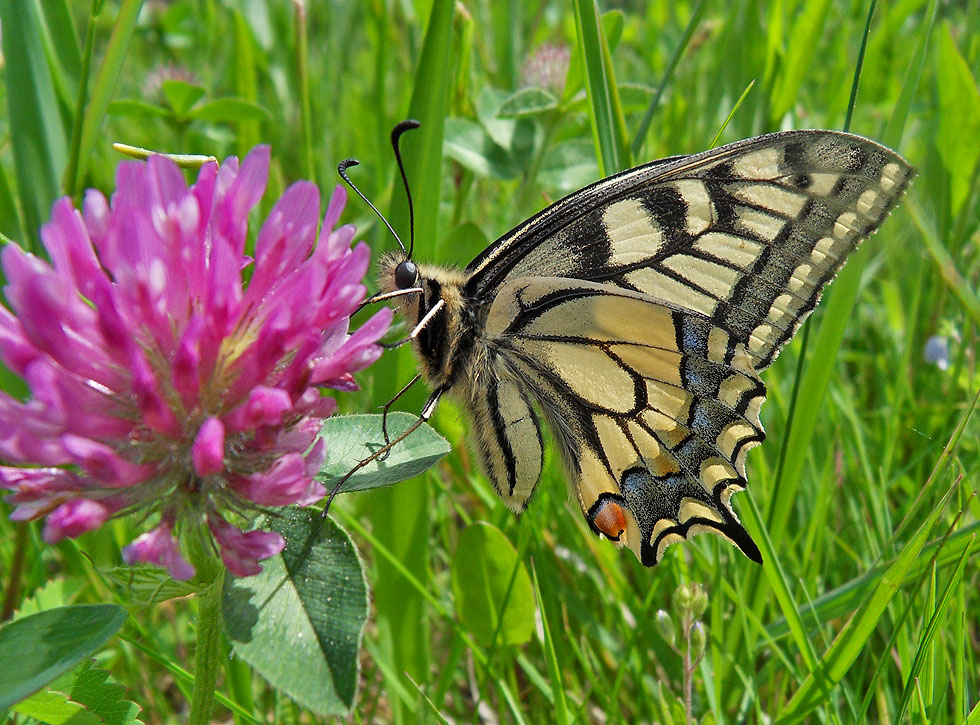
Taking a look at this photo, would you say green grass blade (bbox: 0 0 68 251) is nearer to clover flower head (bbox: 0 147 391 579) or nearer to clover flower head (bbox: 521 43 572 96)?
clover flower head (bbox: 0 147 391 579)

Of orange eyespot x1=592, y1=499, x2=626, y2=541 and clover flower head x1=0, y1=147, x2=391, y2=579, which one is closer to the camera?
clover flower head x1=0, y1=147, x2=391, y2=579

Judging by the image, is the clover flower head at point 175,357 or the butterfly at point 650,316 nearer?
the clover flower head at point 175,357

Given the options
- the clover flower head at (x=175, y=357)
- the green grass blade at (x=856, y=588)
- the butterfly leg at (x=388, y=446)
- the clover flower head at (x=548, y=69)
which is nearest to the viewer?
the clover flower head at (x=175, y=357)

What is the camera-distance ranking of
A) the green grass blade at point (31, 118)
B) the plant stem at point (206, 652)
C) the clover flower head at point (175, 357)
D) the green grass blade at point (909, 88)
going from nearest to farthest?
the clover flower head at point (175, 357), the plant stem at point (206, 652), the green grass blade at point (31, 118), the green grass blade at point (909, 88)

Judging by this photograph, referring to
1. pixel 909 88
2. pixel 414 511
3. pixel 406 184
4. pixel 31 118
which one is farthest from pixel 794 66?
pixel 31 118

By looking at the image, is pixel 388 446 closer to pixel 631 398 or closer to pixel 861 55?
pixel 631 398

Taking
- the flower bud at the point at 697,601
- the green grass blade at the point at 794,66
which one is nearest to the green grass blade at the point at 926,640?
the flower bud at the point at 697,601

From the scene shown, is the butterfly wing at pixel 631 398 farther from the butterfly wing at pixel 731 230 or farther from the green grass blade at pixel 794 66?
the green grass blade at pixel 794 66

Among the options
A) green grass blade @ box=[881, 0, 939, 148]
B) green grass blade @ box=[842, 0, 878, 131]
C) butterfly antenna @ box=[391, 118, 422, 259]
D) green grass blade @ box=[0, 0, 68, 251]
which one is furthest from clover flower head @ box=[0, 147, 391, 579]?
green grass blade @ box=[881, 0, 939, 148]
